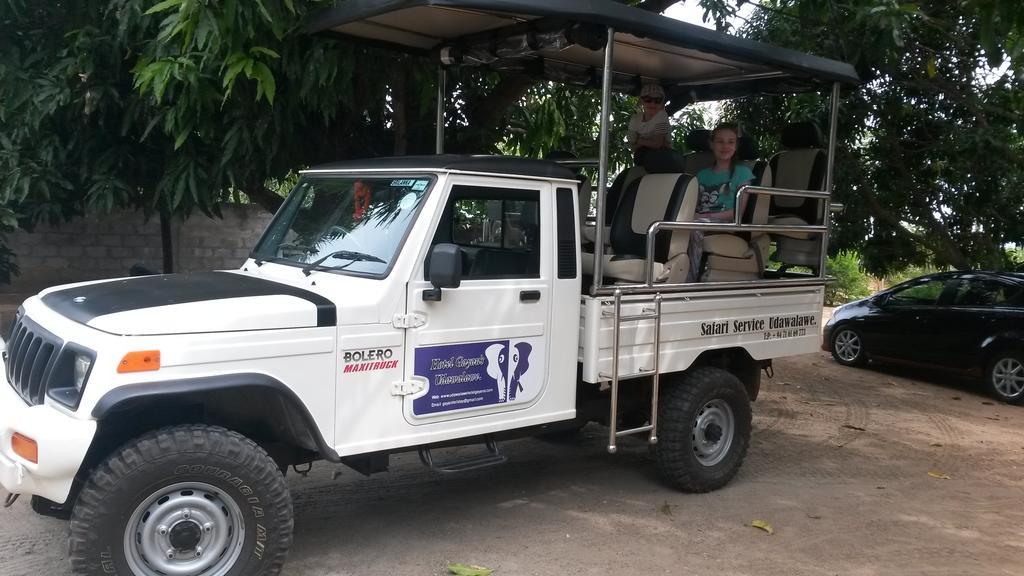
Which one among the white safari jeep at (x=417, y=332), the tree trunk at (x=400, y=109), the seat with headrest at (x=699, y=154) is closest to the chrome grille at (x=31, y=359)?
the white safari jeep at (x=417, y=332)

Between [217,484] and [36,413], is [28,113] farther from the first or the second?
[217,484]

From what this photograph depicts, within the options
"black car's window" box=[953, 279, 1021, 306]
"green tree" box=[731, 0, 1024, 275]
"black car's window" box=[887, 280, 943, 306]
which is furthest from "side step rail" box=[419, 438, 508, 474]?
"black car's window" box=[887, 280, 943, 306]

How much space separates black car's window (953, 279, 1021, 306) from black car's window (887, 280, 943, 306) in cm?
Result: 29

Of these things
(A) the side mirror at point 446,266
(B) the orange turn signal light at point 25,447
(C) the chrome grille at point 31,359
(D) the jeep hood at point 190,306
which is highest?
(A) the side mirror at point 446,266

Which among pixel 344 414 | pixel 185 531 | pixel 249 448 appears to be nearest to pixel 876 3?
pixel 344 414

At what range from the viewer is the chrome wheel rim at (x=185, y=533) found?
11.8 ft

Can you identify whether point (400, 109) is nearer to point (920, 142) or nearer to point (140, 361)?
point (140, 361)

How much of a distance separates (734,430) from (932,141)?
6926 mm

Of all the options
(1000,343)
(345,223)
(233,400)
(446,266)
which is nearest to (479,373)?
(446,266)

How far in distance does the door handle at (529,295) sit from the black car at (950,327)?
7.38 metres

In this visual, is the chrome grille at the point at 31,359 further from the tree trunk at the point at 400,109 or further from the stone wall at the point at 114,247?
the stone wall at the point at 114,247

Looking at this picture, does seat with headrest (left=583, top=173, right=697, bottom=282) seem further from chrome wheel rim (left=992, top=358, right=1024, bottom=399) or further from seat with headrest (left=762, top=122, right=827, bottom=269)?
chrome wheel rim (left=992, top=358, right=1024, bottom=399)

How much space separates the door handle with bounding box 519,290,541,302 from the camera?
4691 mm

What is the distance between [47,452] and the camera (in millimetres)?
3389
